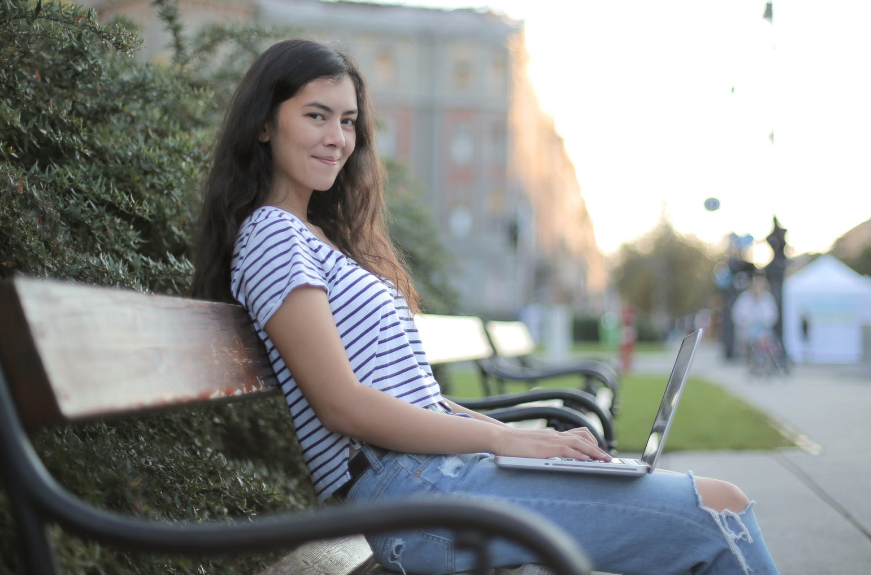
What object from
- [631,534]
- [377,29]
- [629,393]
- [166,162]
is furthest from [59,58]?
[377,29]

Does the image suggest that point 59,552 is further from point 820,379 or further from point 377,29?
point 377,29

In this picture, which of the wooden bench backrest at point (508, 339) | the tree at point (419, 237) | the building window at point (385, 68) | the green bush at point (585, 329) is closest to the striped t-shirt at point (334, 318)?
the wooden bench backrest at point (508, 339)

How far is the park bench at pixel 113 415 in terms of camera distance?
43.9 inches

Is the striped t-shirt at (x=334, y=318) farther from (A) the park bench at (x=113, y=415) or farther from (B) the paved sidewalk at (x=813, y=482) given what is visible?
(B) the paved sidewalk at (x=813, y=482)

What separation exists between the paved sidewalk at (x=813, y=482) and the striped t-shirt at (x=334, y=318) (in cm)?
192

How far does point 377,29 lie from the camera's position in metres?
48.4

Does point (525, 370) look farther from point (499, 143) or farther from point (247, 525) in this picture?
point (499, 143)

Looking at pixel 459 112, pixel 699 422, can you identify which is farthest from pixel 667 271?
pixel 699 422

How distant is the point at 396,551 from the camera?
1908mm

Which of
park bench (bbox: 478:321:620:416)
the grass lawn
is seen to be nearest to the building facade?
the grass lawn

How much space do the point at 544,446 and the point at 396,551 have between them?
15.4 inches

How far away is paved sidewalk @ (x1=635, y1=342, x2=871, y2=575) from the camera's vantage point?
3.43 meters

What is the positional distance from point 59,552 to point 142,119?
6.35 ft

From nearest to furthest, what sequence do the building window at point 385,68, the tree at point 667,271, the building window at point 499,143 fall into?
the building window at point 385,68 → the building window at point 499,143 → the tree at point 667,271
